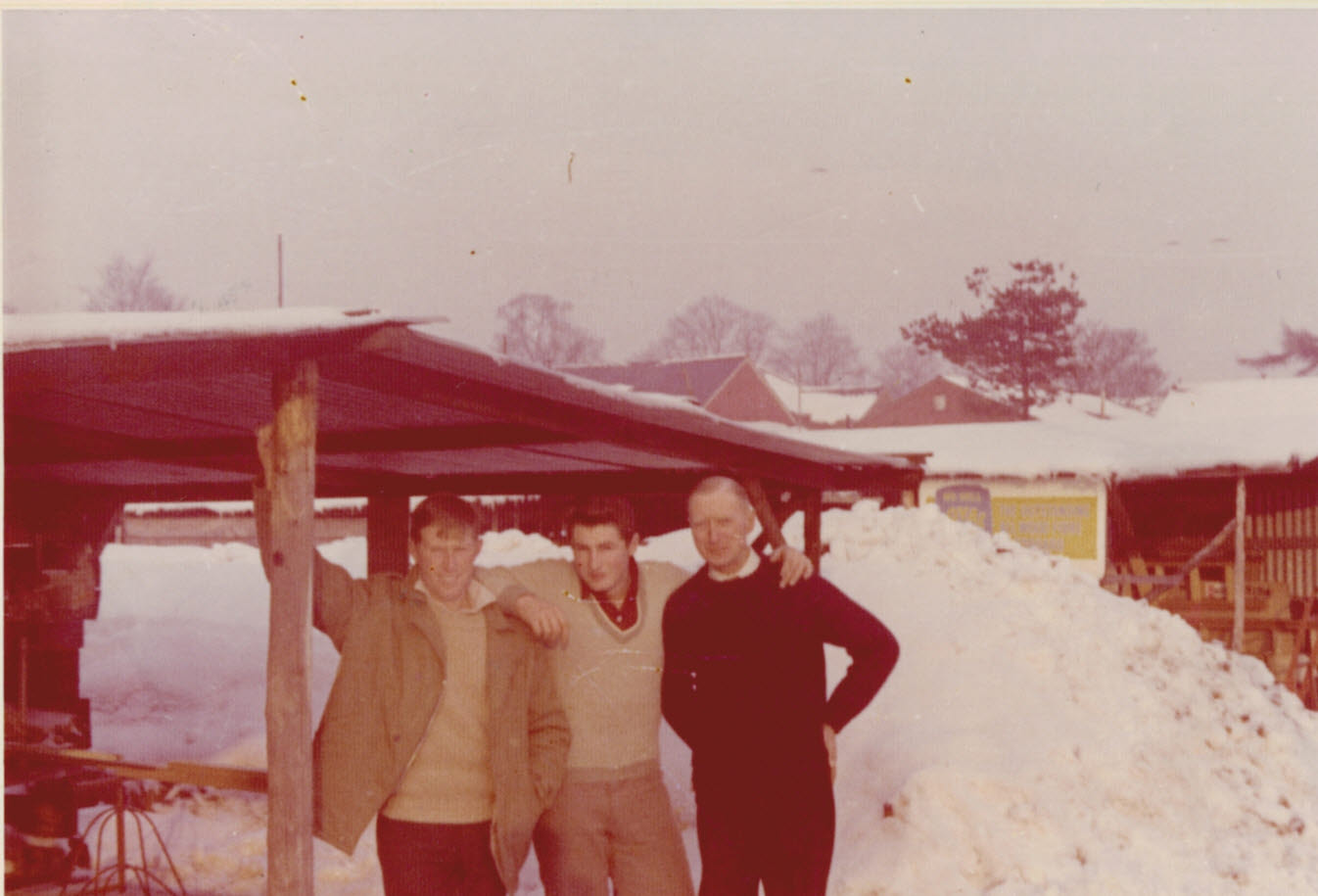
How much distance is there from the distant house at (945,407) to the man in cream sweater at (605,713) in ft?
94.7

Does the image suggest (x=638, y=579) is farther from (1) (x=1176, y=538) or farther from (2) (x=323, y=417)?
(1) (x=1176, y=538)

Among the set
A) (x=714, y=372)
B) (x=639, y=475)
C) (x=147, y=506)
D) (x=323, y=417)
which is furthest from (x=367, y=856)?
(x=714, y=372)

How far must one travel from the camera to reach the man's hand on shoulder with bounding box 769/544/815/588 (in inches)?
158

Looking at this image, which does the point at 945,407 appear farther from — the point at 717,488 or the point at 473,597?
the point at 473,597

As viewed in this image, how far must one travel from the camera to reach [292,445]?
12.4 ft

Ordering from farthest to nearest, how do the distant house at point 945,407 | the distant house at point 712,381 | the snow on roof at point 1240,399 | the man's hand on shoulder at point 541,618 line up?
1. the distant house at point 712,381
2. the distant house at point 945,407
3. the snow on roof at point 1240,399
4. the man's hand on shoulder at point 541,618

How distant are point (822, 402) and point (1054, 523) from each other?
106ft

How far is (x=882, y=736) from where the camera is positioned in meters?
9.07

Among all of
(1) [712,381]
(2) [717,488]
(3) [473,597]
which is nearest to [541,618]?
(3) [473,597]

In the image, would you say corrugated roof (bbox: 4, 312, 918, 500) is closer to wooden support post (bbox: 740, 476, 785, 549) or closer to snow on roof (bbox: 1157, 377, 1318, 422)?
wooden support post (bbox: 740, 476, 785, 549)

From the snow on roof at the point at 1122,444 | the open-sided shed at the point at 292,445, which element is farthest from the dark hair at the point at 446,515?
the snow on roof at the point at 1122,444

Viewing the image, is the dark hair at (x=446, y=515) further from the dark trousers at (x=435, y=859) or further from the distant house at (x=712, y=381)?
the distant house at (x=712, y=381)

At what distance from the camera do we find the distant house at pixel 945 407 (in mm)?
32656

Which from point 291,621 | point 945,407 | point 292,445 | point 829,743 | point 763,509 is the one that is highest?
point 945,407
